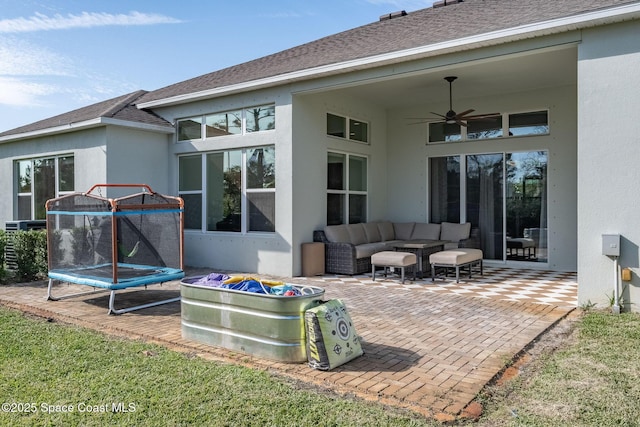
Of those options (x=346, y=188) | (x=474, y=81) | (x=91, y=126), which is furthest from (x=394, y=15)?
(x=91, y=126)


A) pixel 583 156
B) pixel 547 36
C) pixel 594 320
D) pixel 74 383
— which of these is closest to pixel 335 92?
pixel 547 36

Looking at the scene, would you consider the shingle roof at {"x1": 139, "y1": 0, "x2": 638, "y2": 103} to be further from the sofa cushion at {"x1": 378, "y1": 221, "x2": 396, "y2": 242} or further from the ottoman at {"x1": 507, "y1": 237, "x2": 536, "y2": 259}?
the ottoman at {"x1": 507, "y1": 237, "x2": 536, "y2": 259}

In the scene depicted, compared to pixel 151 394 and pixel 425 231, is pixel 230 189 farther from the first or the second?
pixel 151 394

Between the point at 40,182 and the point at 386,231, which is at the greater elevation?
the point at 40,182

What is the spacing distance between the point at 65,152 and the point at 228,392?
911 centimetres

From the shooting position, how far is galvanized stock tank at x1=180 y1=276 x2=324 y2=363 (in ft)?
12.7

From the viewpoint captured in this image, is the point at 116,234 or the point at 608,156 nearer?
the point at 608,156

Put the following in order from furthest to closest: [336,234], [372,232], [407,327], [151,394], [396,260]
Result: [372,232]
[336,234]
[396,260]
[407,327]
[151,394]

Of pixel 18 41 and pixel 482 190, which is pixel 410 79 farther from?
pixel 18 41

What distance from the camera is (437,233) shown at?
10.3 m

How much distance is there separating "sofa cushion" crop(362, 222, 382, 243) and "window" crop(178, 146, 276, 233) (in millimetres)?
2207

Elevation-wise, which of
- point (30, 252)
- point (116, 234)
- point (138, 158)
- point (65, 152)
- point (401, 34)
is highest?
point (401, 34)

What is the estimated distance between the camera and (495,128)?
10117 mm

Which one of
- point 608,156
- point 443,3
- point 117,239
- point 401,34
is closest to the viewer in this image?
point 608,156
